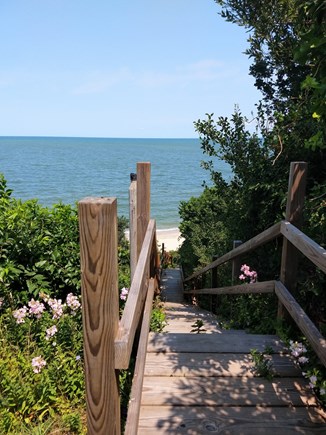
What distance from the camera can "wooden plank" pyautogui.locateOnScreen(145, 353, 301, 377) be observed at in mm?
2514

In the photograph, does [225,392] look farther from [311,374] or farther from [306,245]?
[306,245]

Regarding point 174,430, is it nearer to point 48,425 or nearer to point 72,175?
point 48,425

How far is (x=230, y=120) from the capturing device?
7078 mm

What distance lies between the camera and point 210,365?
8.59ft

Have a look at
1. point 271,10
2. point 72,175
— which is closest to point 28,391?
point 271,10

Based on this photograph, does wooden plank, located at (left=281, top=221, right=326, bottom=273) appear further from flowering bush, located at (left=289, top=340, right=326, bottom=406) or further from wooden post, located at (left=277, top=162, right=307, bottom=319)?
flowering bush, located at (left=289, top=340, right=326, bottom=406)

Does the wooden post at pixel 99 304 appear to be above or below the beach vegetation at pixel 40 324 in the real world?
above

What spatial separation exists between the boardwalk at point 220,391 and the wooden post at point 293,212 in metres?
0.53

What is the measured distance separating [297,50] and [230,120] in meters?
5.31

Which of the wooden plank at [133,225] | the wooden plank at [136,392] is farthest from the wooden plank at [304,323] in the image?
the wooden plank at [133,225]

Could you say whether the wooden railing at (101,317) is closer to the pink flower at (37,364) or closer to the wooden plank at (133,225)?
the pink flower at (37,364)

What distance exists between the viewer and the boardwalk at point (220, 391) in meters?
2.02

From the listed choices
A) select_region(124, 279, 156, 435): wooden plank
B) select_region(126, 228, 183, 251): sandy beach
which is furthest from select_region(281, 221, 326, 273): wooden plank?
select_region(126, 228, 183, 251): sandy beach

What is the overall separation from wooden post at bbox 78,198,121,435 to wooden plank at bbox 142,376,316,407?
1049mm
